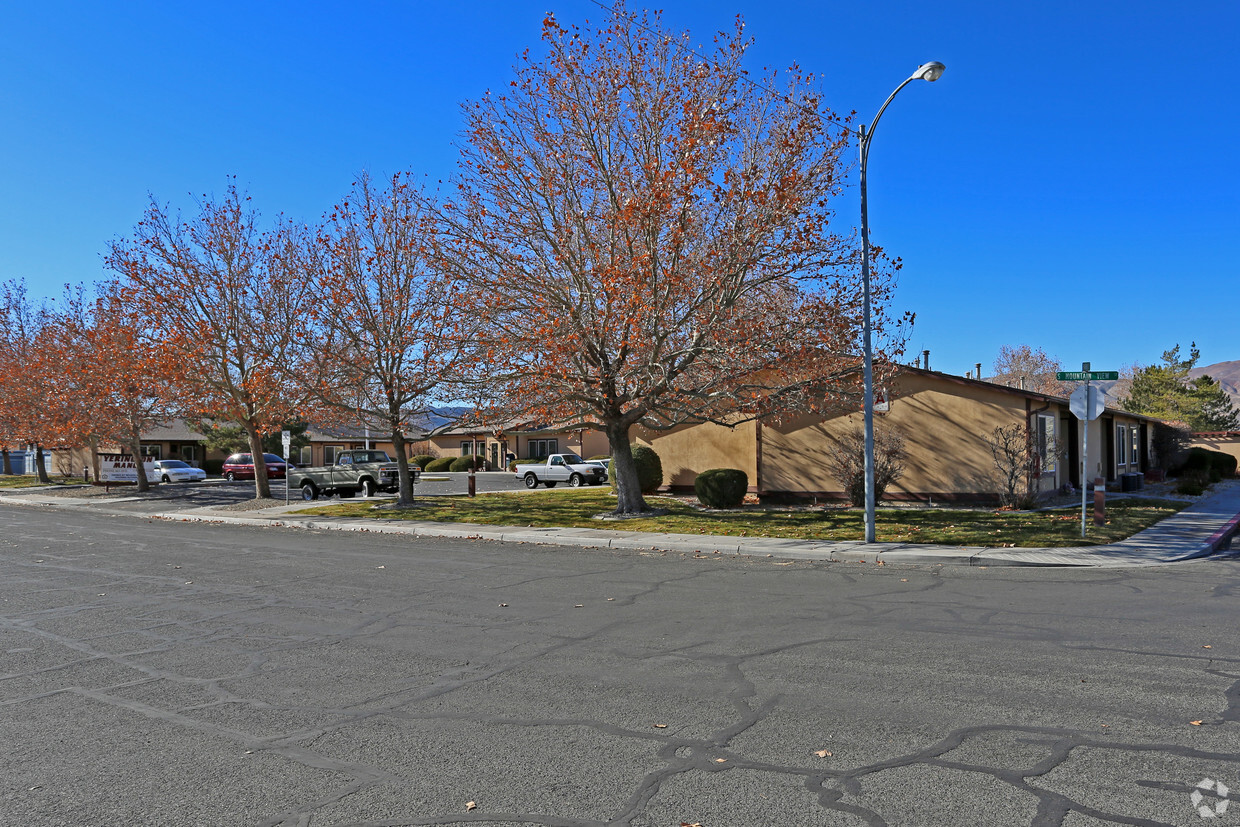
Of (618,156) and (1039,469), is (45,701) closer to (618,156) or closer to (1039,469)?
(618,156)

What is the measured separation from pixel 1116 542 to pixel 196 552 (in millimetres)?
17252

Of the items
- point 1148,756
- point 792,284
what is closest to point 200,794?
point 1148,756

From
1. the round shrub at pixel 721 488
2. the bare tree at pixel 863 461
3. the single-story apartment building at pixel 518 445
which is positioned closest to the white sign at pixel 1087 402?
the bare tree at pixel 863 461

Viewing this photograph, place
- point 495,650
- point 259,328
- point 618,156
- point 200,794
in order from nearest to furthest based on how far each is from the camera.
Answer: point 200,794, point 495,650, point 618,156, point 259,328

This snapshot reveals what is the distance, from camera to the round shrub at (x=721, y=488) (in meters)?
22.8

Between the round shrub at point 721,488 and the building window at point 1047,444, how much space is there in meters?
8.36

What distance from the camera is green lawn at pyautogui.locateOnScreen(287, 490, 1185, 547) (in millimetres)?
15602

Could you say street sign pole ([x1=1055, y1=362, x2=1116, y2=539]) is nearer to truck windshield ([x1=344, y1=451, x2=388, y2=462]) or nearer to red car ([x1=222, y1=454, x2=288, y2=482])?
truck windshield ([x1=344, y1=451, x2=388, y2=462])

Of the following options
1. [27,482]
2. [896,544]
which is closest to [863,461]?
[896,544]

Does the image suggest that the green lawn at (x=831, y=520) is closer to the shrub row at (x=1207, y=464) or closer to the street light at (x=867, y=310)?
the street light at (x=867, y=310)

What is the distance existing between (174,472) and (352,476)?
19.7 meters

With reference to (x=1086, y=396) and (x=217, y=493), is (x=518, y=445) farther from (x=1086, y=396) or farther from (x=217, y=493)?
(x=1086, y=396)

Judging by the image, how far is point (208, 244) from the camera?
28797mm

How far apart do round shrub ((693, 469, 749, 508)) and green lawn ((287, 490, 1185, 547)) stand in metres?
0.61
